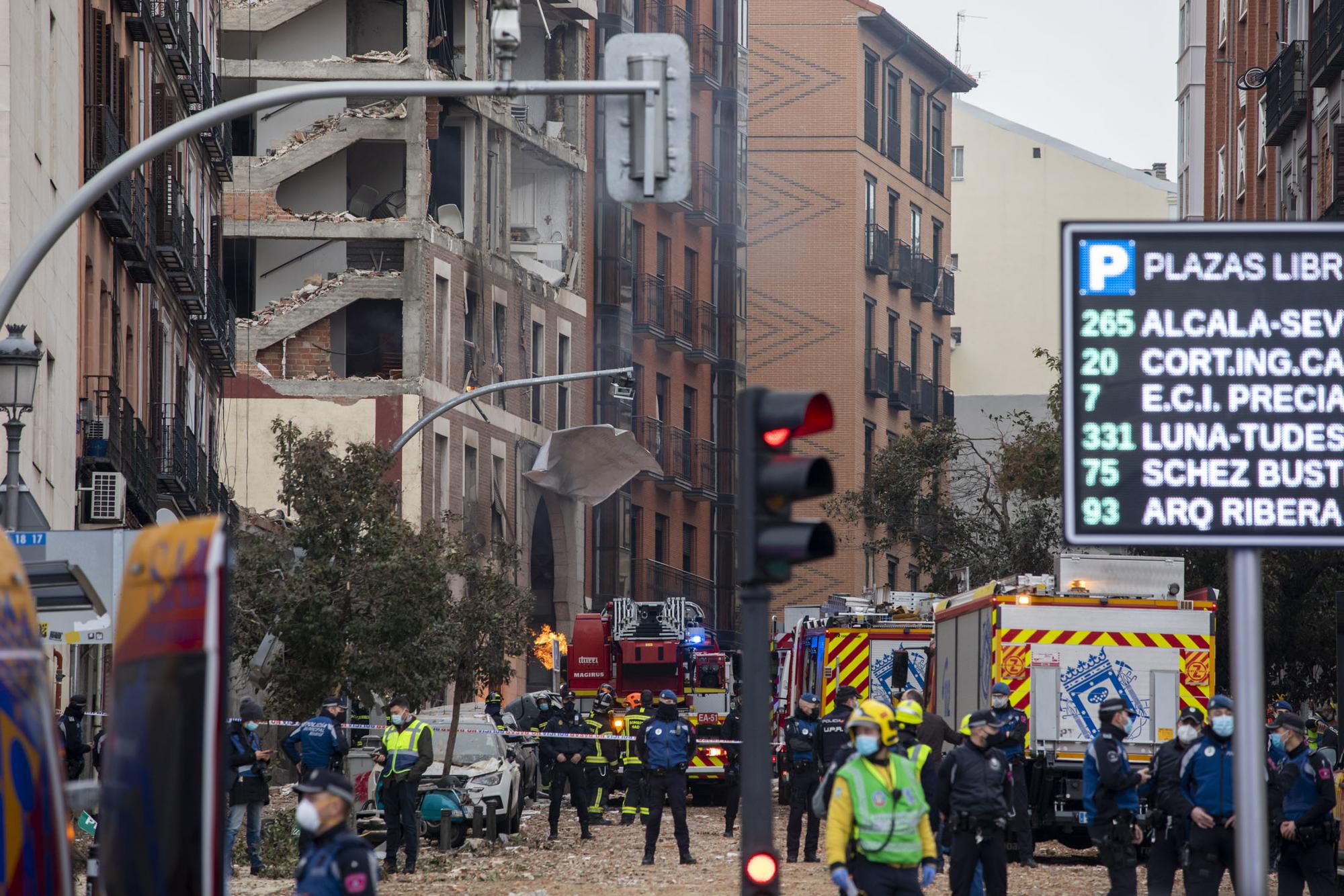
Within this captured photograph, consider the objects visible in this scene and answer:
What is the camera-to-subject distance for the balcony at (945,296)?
81812mm

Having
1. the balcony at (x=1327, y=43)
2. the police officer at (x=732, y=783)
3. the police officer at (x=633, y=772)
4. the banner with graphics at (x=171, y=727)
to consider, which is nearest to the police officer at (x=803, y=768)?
the police officer at (x=732, y=783)

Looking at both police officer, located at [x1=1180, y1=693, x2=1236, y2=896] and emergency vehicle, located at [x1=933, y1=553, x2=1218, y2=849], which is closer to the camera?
police officer, located at [x1=1180, y1=693, x2=1236, y2=896]

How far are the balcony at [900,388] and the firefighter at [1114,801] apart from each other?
59378 mm

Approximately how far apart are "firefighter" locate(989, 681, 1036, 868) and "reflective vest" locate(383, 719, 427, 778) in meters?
5.38

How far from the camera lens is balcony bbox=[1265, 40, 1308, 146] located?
46.8m

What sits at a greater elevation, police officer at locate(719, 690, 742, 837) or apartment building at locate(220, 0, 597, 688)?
apartment building at locate(220, 0, 597, 688)

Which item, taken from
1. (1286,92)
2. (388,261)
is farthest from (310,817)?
(388,261)

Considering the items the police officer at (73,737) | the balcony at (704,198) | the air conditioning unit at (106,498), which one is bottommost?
the police officer at (73,737)

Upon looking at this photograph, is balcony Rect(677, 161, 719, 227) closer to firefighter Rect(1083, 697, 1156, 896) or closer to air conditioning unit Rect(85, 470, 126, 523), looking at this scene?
air conditioning unit Rect(85, 470, 126, 523)

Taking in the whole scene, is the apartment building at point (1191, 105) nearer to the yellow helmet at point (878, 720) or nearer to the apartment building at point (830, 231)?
the apartment building at point (830, 231)

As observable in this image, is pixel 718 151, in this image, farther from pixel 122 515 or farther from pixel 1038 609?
pixel 1038 609

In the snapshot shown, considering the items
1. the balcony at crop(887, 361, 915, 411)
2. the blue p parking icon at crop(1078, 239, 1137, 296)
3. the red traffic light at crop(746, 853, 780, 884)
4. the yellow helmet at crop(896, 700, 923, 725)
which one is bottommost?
the red traffic light at crop(746, 853, 780, 884)

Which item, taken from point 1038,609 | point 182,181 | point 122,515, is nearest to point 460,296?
point 182,181

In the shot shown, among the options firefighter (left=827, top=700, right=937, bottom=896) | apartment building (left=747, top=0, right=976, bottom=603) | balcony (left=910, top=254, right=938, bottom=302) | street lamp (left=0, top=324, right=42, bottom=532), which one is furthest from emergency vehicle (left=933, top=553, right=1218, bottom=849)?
balcony (left=910, top=254, right=938, bottom=302)
